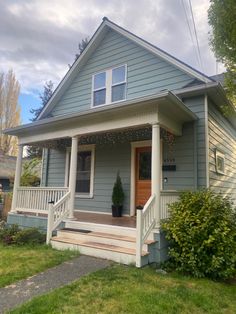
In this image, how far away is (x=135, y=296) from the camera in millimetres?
3588

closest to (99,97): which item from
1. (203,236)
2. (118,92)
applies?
(118,92)

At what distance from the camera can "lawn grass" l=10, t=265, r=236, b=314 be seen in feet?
10.8

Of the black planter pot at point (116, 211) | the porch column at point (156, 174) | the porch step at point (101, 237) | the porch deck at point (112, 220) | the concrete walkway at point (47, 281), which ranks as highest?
the porch column at point (156, 174)

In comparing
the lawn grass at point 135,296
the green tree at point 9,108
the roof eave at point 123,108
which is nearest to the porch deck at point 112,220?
the lawn grass at point 135,296

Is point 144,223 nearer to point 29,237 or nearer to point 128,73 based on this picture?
point 29,237

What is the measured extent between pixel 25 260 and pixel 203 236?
346 cm

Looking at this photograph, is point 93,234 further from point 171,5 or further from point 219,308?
point 171,5

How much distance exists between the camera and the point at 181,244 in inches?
198

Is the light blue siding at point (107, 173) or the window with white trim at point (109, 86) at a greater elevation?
the window with white trim at point (109, 86)

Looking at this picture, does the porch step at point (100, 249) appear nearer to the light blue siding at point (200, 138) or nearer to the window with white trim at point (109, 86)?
the light blue siding at point (200, 138)

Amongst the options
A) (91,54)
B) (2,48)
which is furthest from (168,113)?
(2,48)

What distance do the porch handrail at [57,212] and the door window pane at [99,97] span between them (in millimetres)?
3803

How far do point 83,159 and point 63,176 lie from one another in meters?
→ 1.09

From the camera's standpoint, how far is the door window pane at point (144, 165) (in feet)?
26.4
